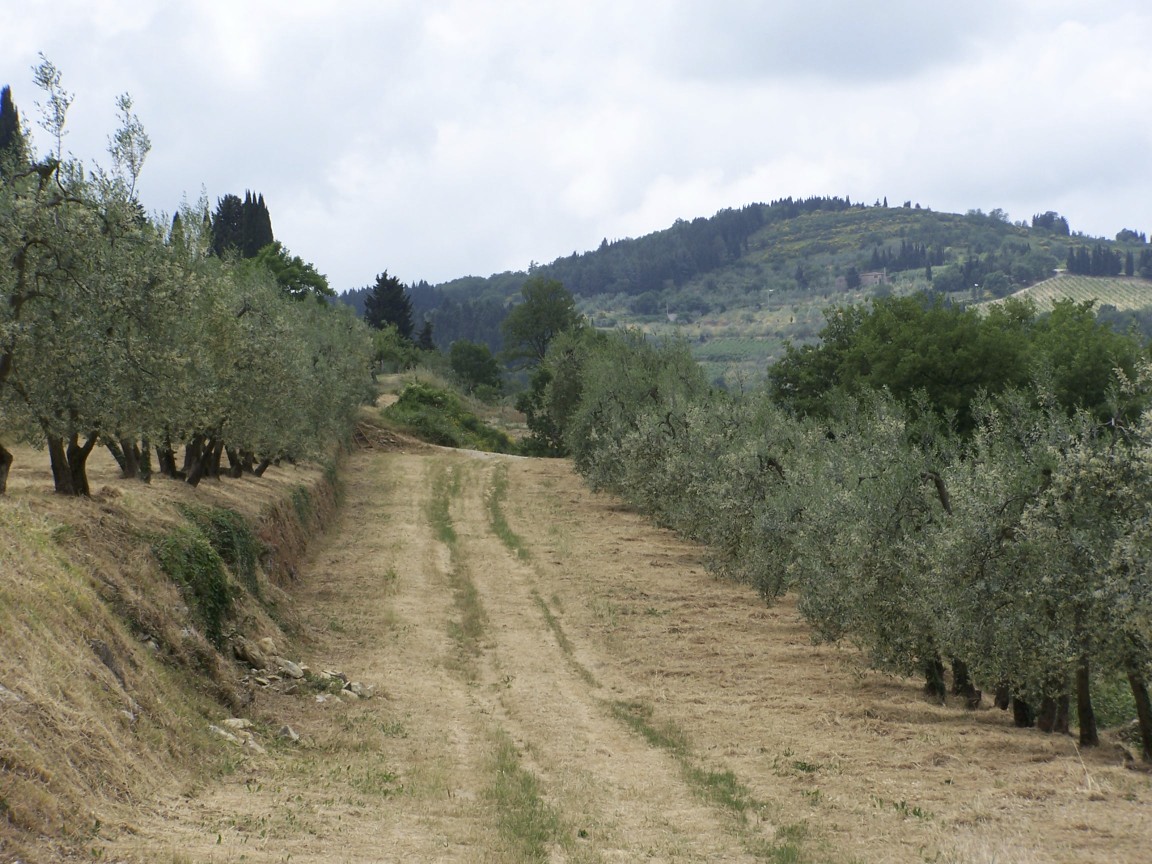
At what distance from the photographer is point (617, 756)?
15914 millimetres

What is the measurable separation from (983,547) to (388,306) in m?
111

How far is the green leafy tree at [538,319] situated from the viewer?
116 meters

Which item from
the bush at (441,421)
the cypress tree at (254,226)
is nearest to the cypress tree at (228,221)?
the cypress tree at (254,226)

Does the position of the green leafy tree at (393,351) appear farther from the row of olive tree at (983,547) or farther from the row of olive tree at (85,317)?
the row of olive tree at (85,317)

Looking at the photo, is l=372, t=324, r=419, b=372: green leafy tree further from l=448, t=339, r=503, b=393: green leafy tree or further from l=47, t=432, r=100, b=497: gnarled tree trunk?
l=47, t=432, r=100, b=497: gnarled tree trunk

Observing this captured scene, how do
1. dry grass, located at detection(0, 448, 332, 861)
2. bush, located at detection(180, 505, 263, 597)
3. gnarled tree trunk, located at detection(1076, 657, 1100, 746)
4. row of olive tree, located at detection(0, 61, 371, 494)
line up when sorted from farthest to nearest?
bush, located at detection(180, 505, 263, 597), row of olive tree, located at detection(0, 61, 371, 494), gnarled tree trunk, located at detection(1076, 657, 1100, 746), dry grass, located at detection(0, 448, 332, 861)

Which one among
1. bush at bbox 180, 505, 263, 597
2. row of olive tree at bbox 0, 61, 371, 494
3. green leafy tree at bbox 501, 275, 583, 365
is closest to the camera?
row of olive tree at bbox 0, 61, 371, 494

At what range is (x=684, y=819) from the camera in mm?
12805

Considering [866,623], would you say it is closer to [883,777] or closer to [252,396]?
[883,777]

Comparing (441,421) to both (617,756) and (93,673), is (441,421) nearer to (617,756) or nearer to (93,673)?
(617,756)

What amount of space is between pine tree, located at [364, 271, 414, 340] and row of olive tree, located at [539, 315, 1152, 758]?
9621 centimetres

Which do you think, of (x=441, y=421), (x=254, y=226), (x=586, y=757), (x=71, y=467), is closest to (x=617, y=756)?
(x=586, y=757)

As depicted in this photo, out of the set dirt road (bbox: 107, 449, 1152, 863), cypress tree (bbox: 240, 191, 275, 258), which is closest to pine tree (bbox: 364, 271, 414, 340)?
cypress tree (bbox: 240, 191, 275, 258)

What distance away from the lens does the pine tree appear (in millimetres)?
120375
